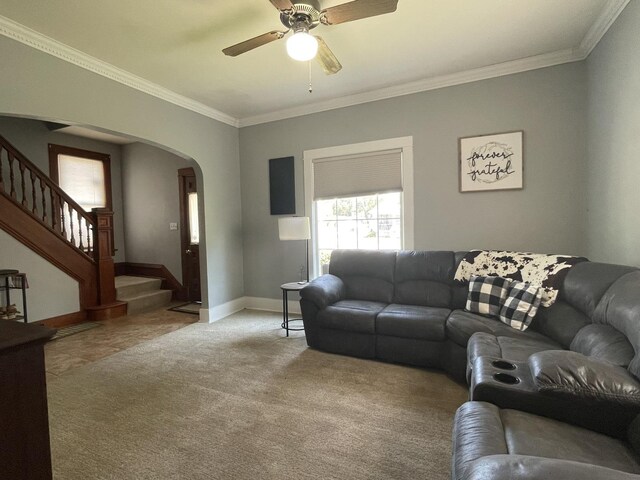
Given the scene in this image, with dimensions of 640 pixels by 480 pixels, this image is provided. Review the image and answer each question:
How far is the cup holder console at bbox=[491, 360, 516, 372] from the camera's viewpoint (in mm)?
1681

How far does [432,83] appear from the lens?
367cm

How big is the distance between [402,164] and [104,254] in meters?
4.44

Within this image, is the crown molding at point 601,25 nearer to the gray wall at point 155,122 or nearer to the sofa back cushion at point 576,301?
the sofa back cushion at point 576,301

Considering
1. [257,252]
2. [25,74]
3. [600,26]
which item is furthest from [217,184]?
[600,26]

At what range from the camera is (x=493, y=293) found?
2.72m

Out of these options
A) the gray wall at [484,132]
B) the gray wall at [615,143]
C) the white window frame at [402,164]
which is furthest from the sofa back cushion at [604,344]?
the white window frame at [402,164]

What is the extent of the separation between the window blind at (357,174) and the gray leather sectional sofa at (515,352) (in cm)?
93

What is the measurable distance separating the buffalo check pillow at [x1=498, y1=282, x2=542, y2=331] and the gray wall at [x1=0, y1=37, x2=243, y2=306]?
350 centimetres

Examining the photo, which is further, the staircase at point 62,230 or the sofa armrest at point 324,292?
the staircase at point 62,230

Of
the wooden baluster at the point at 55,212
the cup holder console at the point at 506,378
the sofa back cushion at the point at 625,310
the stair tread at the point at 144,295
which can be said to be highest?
the wooden baluster at the point at 55,212

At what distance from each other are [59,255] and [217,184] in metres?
2.27

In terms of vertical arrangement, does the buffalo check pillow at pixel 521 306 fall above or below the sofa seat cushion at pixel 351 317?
above

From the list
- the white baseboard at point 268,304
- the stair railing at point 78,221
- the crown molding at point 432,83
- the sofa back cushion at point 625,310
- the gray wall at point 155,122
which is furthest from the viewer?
the white baseboard at point 268,304

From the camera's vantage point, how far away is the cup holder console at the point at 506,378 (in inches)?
59.5
